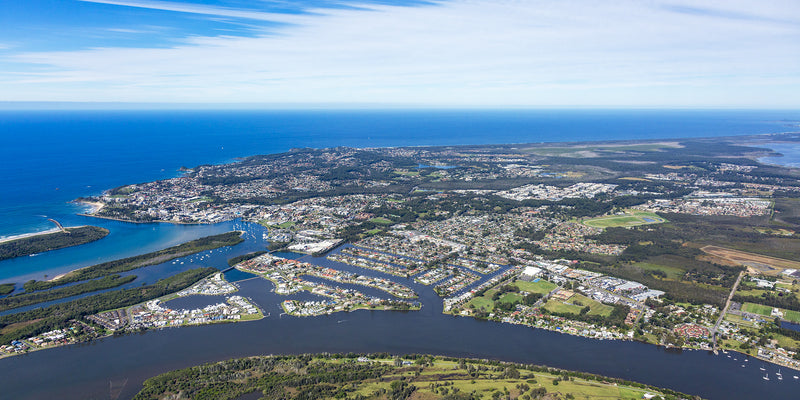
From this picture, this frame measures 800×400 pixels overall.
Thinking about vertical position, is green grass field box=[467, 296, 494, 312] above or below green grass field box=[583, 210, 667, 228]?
below

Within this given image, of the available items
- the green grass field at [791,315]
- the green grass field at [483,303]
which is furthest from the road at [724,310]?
the green grass field at [483,303]

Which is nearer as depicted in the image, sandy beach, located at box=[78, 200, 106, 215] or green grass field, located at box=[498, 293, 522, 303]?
green grass field, located at box=[498, 293, 522, 303]

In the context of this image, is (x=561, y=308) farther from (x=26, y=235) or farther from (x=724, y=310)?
(x=26, y=235)

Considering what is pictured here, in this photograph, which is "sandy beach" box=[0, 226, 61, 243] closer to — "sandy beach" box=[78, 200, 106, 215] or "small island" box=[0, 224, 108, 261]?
"small island" box=[0, 224, 108, 261]

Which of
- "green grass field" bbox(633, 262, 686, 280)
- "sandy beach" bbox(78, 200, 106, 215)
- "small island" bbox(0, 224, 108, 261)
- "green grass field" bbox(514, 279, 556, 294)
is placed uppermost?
"sandy beach" bbox(78, 200, 106, 215)

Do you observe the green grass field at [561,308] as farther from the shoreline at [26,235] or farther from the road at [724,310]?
the shoreline at [26,235]

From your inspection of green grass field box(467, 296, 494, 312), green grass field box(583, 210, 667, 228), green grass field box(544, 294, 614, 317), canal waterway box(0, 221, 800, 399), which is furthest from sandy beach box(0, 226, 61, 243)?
green grass field box(583, 210, 667, 228)
